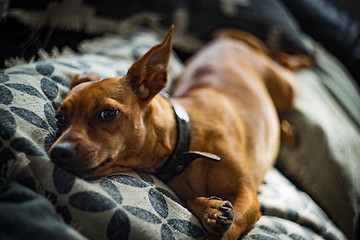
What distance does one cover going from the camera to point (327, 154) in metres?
1.76

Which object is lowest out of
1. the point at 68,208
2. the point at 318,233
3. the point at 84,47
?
the point at 318,233

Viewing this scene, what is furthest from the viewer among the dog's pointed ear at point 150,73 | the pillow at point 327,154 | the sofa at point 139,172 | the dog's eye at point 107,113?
the pillow at point 327,154

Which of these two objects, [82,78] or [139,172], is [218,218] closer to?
[139,172]

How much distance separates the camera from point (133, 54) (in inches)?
73.7

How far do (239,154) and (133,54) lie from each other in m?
0.93

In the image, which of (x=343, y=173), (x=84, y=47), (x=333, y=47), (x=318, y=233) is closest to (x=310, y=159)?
(x=343, y=173)

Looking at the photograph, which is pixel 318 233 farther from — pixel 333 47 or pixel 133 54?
pixel 333 47

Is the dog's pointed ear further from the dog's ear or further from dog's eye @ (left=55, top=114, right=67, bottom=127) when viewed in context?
dog's eye @ (left=55, top=114, right=67, bottom=127)

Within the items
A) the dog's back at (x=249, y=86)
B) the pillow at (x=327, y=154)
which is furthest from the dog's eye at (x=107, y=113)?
the pillow at (x=327, y=154)

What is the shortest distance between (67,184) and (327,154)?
148cm

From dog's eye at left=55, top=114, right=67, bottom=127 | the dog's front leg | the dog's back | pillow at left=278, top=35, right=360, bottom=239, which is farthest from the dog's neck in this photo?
pillow at left=278, top=35, right=360, bottom=239

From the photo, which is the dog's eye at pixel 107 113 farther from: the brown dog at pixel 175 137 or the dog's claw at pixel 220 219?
the dog's claw at pixel 220 219

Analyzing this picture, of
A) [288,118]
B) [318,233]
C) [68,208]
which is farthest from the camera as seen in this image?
[288,118]

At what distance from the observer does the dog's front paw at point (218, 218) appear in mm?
1033
